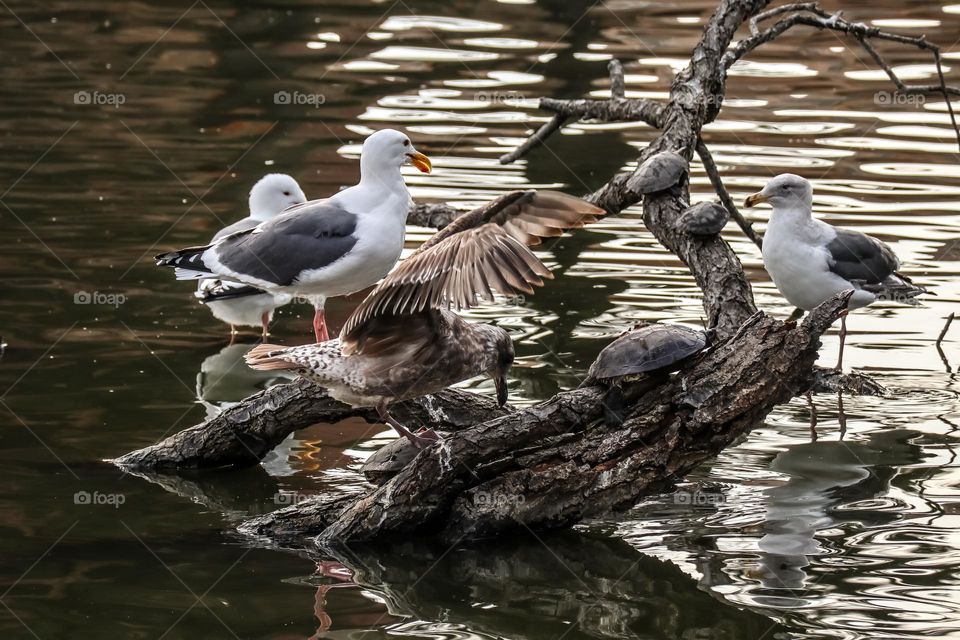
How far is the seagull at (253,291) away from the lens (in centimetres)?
850

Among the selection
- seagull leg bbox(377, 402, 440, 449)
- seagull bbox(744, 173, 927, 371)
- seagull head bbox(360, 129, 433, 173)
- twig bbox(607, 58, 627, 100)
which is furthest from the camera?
twig bbox(607, 58, 627, 100)

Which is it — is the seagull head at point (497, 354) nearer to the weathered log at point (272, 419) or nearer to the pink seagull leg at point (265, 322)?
the weathered log at point (272, 419)

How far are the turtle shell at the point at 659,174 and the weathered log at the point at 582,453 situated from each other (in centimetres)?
196

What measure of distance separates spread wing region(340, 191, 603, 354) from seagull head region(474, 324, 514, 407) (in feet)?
2.07

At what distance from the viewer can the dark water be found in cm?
543

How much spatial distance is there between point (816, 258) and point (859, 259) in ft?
0.99

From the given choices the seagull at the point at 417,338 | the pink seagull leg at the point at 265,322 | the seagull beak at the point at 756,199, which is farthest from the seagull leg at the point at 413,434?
the seagull beak at the point at 756,199

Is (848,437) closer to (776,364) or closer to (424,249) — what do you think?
(776,364)

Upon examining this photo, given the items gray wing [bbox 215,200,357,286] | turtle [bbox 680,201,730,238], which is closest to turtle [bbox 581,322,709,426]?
turtle [bbox 680,201,730,238]

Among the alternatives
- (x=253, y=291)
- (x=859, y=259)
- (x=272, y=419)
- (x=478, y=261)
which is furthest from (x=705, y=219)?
(x=253, y=291)

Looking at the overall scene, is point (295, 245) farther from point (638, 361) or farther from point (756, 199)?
point (756, 199)

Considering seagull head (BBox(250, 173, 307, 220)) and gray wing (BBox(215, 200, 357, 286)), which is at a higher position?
seagull head (BBox(250, 173, 307, 220))

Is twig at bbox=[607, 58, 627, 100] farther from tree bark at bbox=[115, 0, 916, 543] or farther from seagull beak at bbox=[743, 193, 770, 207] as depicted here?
tree bark at bbox=[115, 0, 916, 543]

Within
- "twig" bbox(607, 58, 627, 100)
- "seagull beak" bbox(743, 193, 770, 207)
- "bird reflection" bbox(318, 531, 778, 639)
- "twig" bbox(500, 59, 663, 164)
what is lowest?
"bird reflection" bbox(318, 531, 778, 639)
